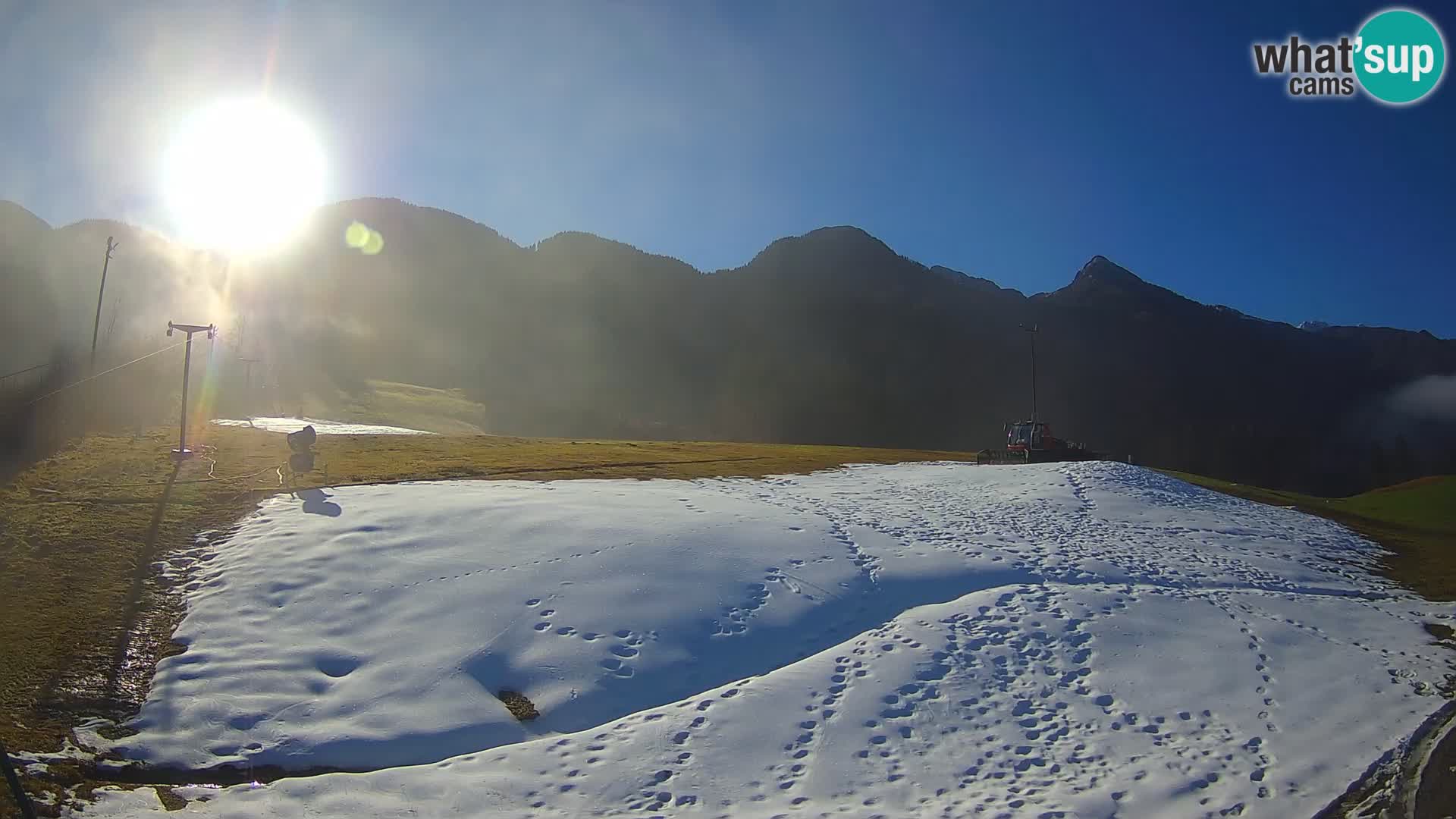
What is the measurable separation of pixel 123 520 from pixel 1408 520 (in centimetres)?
3667

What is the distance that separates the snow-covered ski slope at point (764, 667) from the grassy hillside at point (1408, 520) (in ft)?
3.45

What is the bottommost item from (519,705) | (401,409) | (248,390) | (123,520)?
(519,705)

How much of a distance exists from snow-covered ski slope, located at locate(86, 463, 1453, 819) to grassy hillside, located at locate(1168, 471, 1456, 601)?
41.4 inches

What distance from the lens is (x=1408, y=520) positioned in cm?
2584

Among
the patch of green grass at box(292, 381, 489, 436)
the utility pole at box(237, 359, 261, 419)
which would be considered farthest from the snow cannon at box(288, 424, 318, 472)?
the utility pole at box(237, 359, 261, 419)

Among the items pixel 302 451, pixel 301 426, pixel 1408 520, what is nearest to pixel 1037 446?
pixel 1408 520

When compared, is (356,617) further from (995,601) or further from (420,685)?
(995,601)

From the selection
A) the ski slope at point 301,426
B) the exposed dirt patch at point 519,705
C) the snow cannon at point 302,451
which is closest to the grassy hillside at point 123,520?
the snow cannon at point 302,451

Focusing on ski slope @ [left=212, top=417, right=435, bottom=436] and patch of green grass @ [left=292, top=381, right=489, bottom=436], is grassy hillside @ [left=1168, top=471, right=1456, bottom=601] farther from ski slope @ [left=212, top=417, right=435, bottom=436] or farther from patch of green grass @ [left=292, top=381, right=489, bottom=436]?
patch of green grass @ [left=292, top=381, right=489, bottom=436]

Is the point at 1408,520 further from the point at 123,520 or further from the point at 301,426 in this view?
the point at 301,426

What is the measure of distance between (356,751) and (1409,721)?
12661 mm

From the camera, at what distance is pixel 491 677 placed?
10.3 meters

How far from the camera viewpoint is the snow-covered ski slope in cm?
810

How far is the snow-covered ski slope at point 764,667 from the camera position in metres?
8.10
